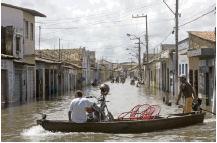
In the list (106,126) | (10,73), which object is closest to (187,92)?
(106,126)

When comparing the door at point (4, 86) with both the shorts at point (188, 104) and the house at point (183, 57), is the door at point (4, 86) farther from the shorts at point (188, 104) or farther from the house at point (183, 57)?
the shorts at point (188, 104)

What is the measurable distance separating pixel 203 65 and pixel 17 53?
12.3 m

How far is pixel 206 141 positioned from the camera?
13.4 meters

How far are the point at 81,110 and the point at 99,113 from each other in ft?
2.57

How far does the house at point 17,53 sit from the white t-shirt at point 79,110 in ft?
46.0

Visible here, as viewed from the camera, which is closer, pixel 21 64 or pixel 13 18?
pixel 21 64

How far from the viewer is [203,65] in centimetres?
2808

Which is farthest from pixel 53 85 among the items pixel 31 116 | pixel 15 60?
pixel 31 116

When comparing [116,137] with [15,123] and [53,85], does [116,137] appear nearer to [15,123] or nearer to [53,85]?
[15,123]

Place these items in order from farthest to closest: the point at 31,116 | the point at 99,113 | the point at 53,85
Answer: the point at 53,85 < the point at 31,116 < the point at 99,113

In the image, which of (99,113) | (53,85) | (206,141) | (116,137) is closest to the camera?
(206,141)

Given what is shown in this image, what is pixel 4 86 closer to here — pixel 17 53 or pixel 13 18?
pixel 17 53

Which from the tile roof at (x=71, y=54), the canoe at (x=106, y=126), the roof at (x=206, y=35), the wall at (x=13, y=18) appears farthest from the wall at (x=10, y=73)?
the tile roof at (x=71, y=54)

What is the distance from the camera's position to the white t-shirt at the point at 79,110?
14867mm
